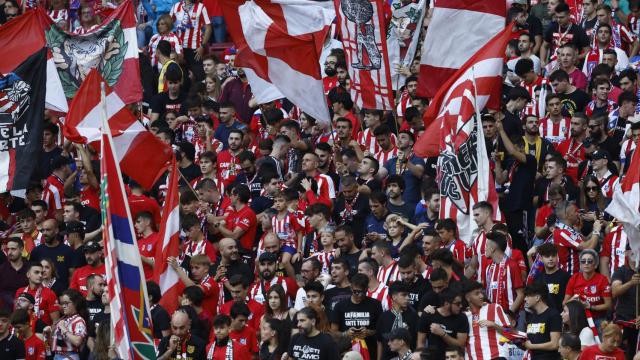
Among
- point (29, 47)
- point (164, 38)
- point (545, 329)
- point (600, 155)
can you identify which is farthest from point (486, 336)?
point (164, 38)

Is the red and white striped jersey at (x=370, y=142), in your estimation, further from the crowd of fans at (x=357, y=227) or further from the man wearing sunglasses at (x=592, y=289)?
the man wearing sunglasses at (x=592, y=289)

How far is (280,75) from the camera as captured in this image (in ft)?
68.5

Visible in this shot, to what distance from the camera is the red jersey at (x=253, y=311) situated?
56.9ft

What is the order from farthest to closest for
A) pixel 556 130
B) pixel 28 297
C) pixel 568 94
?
pixel 568 94
pixel 556 130
pixel 28 297

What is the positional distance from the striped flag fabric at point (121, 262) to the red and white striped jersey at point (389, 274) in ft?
16.3

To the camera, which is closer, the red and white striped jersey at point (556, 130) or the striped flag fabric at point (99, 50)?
the red and white striped jersey at point (556, 130)

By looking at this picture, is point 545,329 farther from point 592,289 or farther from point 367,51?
point 367,51

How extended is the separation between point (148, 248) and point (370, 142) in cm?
331

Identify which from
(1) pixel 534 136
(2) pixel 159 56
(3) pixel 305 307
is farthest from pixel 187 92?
(3) pixel 305 307

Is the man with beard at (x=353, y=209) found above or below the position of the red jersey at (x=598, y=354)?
above

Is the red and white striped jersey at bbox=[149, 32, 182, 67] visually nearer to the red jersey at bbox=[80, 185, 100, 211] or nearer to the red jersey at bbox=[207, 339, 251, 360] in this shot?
the red jersey at bbox=[80, 185, 100, 211]

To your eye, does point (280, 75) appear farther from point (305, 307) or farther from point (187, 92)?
point (305, 307)

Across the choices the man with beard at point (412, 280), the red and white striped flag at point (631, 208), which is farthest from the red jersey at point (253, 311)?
the red and white striped flag at point (631, 208)

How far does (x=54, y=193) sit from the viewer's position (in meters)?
21.8
